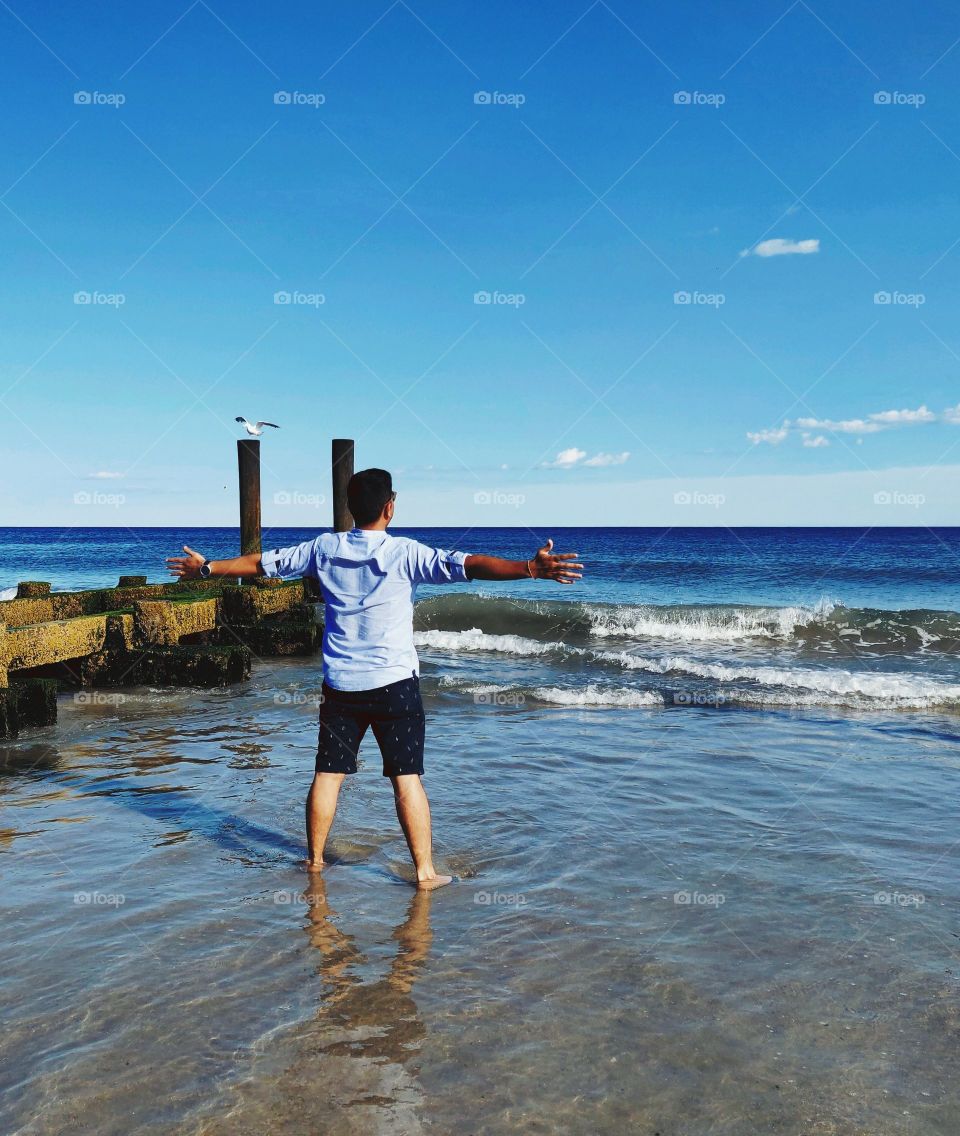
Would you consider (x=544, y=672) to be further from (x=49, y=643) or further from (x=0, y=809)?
(x=0, y=809)

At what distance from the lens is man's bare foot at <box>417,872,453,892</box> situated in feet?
14.8

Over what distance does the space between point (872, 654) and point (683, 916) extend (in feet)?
46.4

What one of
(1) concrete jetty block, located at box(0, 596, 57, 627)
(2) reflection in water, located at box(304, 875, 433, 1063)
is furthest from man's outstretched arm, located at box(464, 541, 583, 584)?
(1) concrete jetty block, located at box(0, 596, 57, 627)

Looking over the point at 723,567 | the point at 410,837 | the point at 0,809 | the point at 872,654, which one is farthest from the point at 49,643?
the point at 723,567

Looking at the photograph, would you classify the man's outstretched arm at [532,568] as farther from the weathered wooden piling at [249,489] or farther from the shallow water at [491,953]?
the weathered wooden piling at [249,489]

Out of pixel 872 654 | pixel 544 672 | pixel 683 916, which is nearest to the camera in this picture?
pixel 683 916

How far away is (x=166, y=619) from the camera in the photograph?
35.9ft

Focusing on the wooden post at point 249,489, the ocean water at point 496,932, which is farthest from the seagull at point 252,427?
the ocean water at point 496,932

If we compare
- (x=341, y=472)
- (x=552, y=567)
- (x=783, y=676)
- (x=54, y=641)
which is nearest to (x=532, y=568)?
(x=552, y=567)

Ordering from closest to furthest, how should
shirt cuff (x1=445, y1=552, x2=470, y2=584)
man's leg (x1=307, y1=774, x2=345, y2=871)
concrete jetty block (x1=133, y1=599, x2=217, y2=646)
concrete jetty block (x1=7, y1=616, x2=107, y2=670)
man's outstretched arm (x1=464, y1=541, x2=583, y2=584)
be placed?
1. man's outstretched arm (x1=464, y1=541, x2=583, y2=584)
2. shirt cuff (x1=445, y1=552, x2=470, y2=584)
3. man's leg (x1=307, y1=774, x2=345, y2=871)
4. concrete jetty block (x1=7, y1=616, x2=107, y2=670)
5. concrete jetty block (x1=133, y1=599, x2=217, y2=646)

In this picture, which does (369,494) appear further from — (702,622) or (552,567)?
(702,622)

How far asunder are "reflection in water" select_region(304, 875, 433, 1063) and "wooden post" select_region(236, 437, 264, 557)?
44.1 feet

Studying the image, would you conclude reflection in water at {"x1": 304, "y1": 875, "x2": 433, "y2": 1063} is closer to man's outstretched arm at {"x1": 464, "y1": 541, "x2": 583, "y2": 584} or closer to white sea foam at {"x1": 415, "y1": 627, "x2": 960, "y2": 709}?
man's outstretched arm at {"x1": 464, "y1": 541, "x2": 583, "y2": 584}

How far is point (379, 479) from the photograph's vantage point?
434cm
